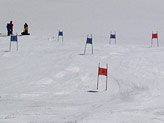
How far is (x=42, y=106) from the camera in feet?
25.6

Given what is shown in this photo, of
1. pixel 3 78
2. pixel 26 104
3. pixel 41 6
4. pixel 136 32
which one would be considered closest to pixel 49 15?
pixel 41 6

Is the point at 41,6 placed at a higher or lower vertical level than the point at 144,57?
higher

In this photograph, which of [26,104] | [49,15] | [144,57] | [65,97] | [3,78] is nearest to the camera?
[26,104]

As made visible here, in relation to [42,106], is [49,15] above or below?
above

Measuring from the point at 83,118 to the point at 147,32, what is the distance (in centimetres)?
2675

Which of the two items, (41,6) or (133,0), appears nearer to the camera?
(41,6)

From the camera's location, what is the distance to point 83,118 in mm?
6727

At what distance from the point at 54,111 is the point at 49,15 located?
4445 centimetres

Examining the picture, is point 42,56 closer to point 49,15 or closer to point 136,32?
point 136,32

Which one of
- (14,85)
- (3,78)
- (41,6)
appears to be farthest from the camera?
(41,6)

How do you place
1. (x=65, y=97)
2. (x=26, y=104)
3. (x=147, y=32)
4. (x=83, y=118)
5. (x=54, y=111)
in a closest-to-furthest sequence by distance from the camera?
(x=83, y=118) < (x=54, y=111) < (x=26, y=104) < (x=65, y=97) < (x=147, y=32)

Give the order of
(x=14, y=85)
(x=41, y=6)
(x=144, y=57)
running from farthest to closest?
(x=41, y=6), (x=144, y=57), (x=14, y=85)

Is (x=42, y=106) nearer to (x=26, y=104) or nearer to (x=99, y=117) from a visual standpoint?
(x=26, y=104)

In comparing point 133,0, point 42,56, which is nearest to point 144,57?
point 42,56
